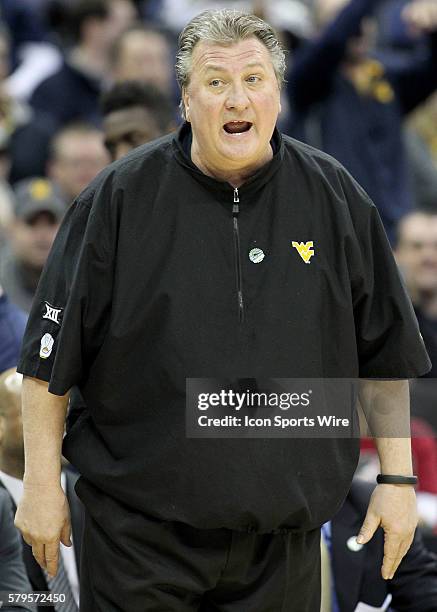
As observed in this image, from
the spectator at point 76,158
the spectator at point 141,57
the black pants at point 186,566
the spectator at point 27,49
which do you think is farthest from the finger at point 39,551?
the spectator at point 27,49

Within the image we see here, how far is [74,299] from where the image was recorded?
123 inches

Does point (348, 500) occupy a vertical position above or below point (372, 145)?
below

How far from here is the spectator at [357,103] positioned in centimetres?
702

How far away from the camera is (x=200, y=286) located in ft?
10.2

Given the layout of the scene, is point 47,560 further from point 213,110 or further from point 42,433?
point 213,110

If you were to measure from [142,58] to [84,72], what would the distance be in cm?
73

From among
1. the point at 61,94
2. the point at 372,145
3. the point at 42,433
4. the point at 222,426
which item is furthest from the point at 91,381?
the point at 61,94

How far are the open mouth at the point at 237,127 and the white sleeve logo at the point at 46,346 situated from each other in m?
0.71

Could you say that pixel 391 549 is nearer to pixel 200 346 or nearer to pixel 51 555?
pixel 200 346

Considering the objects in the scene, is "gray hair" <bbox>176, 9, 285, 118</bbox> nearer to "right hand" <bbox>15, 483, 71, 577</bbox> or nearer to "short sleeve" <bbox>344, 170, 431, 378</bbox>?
"short sleeve" <bbox>344, 170, 431, 378</bbox>

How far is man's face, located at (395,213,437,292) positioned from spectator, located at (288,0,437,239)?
1.44ft

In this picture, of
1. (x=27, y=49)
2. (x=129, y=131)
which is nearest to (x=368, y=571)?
(x=129, y=131)

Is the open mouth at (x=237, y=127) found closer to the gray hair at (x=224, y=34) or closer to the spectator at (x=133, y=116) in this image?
the gray hair at (x=224, y=34)

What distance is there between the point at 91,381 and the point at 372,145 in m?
4.27
